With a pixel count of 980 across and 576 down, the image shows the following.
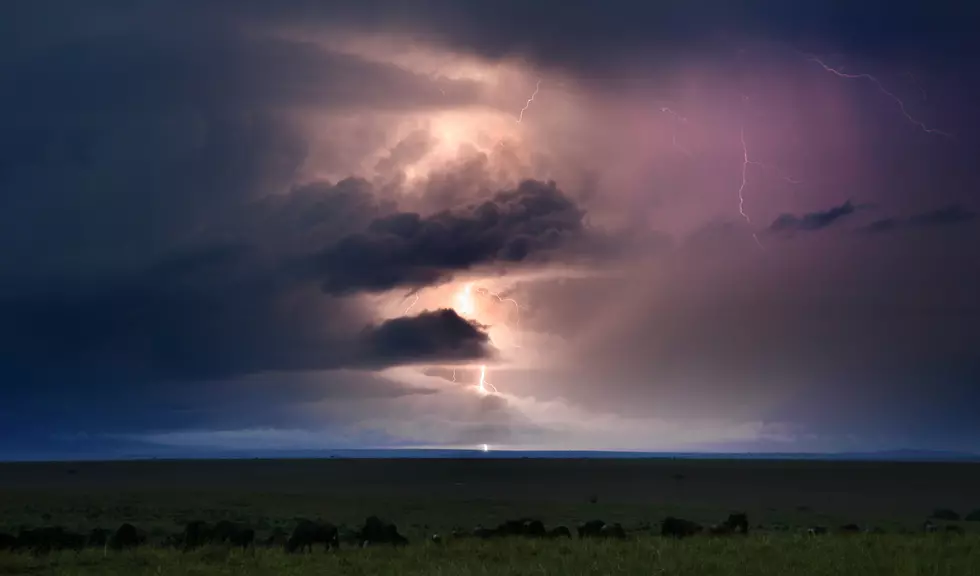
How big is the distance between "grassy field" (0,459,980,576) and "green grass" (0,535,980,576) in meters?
0.05

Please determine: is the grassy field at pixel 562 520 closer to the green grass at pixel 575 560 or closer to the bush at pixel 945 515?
the green grass at pixel 575 560

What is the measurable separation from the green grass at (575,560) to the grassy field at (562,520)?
0.05 meters

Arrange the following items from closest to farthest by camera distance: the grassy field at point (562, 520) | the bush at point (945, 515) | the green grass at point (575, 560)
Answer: the green grass at point (575, 560) < the grassy field at point (562, 520) < the bush at point (945, 515)

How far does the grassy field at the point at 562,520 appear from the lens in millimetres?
21000

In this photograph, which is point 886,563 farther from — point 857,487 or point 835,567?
point 857,487

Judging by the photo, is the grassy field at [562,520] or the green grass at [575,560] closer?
the green grass at [575,560]

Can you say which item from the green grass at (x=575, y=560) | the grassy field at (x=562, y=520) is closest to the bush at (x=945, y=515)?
the grassy field at (x=562, y=520)

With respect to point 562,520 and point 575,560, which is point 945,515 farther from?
point 575,560

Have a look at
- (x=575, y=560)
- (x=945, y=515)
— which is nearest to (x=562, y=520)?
(x=945, y=515)

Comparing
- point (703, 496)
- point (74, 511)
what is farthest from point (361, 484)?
point (74, 511)

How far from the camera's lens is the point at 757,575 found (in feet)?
63.6

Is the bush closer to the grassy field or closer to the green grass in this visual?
the grassy field

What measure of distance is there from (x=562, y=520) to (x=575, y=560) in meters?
29.6

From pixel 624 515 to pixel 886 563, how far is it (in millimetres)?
33342
